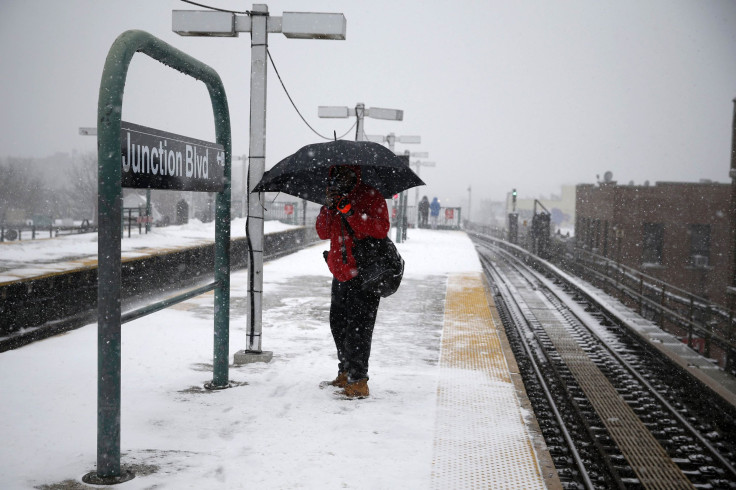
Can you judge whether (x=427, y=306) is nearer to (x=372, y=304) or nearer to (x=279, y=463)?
(x=372, y=304)

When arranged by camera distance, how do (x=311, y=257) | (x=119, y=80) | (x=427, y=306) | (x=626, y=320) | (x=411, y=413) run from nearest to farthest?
(x=119, y=80)
(x=411, y=413)
(x=427, y=306)
(x=626, y=320)
(x=311, y=257)

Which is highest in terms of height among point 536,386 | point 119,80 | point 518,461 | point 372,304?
point 119,80

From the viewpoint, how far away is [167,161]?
12.6ft

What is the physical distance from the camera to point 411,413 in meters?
4.73

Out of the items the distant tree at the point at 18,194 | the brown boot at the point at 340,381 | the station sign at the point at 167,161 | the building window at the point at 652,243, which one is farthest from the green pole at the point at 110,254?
the distant tree at the point at 18,194

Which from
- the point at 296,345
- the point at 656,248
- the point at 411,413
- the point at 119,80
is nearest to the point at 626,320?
the point at 296,345

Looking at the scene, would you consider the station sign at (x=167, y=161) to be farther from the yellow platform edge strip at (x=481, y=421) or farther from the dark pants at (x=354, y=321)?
the yellow platform edge strip at (x=481, y=421)

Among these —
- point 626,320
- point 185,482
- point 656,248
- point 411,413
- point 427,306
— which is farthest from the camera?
point 656,248

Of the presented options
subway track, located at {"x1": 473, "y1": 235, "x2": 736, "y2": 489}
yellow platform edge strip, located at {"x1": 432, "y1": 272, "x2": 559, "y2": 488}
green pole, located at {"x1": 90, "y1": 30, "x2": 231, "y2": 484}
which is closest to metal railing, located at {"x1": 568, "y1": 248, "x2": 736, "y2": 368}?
subway track, located at {"x1": 473, "y1": 235, "x2": 736, "y2": 489}

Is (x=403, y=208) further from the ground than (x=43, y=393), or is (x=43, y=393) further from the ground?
(x=403, y=208)

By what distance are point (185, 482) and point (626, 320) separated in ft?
39.7

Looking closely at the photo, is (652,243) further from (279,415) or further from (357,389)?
(279,415)

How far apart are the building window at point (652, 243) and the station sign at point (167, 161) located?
3469 cm

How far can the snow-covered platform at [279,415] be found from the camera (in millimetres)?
3586
